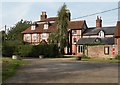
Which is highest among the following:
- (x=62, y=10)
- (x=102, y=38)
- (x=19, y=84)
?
(x=62, y=10)

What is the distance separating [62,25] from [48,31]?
1687 cm

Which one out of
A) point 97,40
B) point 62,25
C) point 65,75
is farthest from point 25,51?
point 65,75

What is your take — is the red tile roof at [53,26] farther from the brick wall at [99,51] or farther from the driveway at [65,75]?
the driveway at [65,75]

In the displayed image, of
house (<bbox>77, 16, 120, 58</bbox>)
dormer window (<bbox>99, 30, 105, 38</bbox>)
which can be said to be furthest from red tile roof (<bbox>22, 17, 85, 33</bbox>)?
dormer window (<bbox>99, 30, 105, 38</bbox>)

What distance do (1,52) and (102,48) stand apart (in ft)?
64.6

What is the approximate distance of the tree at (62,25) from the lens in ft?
205

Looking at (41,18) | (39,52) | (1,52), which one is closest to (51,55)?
(39,52)

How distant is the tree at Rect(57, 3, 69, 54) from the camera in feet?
205

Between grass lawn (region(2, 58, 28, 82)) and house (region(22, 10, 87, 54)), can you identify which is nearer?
grass lawn (region(2, 58, 28, 82))

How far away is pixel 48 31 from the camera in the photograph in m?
79.4

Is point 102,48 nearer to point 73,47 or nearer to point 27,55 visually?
point 27,55

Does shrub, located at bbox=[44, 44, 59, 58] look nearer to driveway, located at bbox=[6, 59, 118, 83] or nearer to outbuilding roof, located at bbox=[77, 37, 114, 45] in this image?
outbuilding roof, located at bbox=[77, 37, 114, 45]

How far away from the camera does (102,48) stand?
47594mm

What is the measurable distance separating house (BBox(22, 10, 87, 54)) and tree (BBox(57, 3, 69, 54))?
24.7ft
